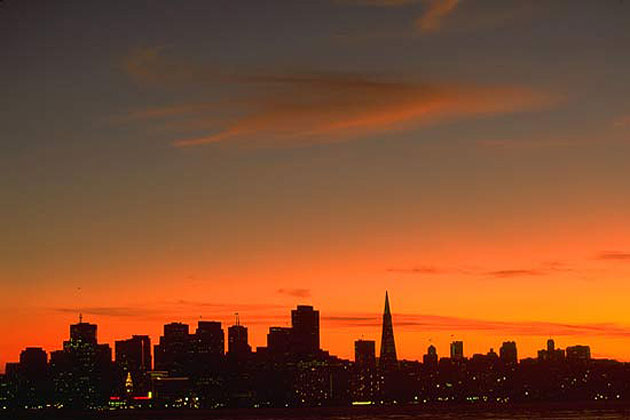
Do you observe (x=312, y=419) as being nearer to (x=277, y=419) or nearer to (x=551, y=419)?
(x=277, y=419)

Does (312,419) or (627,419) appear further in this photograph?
(312,419)

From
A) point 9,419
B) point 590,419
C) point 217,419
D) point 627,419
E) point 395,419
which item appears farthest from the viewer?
point 9,419

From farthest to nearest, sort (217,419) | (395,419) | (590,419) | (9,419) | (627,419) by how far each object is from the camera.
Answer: (9,419)
(217,419)
(395,419)
(590,419)
(627,419)

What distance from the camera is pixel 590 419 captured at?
146 m

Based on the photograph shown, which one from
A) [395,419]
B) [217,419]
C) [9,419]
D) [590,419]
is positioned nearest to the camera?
[590,419]

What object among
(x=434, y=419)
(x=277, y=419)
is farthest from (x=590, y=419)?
(x=277, y=419)

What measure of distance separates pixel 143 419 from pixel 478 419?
59584 millimetres

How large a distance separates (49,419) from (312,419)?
48.3m

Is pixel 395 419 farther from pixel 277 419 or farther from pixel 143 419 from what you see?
pixel 143 419

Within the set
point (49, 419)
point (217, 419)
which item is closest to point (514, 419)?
point (217, 419)

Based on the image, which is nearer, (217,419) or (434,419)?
(434,419)

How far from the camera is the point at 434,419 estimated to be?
16075 centimetres

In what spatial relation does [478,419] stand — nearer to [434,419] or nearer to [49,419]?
[434,419]

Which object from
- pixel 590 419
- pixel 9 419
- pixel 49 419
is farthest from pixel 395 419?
pixel 9 419
